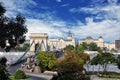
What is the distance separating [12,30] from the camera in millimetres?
15594

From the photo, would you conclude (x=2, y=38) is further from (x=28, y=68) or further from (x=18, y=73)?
(x=28, y=68)

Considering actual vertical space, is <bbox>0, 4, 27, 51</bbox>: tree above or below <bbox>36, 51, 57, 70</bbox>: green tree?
above

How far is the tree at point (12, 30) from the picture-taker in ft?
49.8

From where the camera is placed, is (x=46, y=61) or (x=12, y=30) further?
(x=46, y=61)

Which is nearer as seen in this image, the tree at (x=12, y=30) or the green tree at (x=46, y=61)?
the tree at (x=12, y=30)

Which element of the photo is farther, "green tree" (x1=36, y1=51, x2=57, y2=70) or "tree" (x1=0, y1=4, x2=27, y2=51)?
"green tree" (x1=36, y1=51, x2=57, y2=70)

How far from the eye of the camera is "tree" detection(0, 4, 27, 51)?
598 inches

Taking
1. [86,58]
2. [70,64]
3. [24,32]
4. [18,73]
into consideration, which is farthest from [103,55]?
[24,32]

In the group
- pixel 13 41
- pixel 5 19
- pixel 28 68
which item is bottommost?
pixel 28 68

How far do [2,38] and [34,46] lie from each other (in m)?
150

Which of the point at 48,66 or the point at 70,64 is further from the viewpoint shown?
the point at 48,66

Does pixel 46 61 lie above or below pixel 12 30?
below

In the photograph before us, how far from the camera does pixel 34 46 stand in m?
165

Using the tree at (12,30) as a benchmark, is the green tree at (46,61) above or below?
below
